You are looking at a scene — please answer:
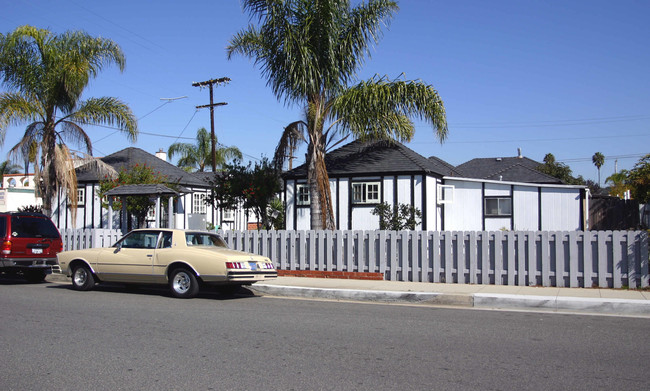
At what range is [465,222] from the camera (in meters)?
25.4

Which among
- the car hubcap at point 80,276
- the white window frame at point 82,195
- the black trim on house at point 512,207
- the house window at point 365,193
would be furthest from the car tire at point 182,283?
the white window frame at point 82,195

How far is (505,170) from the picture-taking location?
36.6 meters

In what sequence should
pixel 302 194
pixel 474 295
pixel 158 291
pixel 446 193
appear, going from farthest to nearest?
pixel 446 193, pixel 302 194, pixel 158 291, pixel 474 295

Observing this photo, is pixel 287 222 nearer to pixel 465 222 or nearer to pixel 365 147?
pixel 365 147

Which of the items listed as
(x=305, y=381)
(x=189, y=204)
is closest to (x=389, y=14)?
(x=305, y=381)

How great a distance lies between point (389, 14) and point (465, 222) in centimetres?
1106

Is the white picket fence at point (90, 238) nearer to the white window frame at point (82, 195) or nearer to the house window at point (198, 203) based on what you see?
the white window frame at point (82, 195)

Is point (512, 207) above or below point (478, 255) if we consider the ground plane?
above

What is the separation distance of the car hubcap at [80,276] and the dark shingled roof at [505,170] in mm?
25619

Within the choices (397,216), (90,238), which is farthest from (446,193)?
(90,238)

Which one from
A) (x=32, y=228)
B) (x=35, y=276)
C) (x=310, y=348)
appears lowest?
(x=310, y=348)

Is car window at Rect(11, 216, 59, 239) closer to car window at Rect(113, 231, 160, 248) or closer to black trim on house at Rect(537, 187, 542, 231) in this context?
car window at Rect(113, 231, 160, 248)

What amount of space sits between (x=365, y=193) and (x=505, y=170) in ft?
56.3

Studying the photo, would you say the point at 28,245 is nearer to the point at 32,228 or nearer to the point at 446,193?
the point at 32,228
